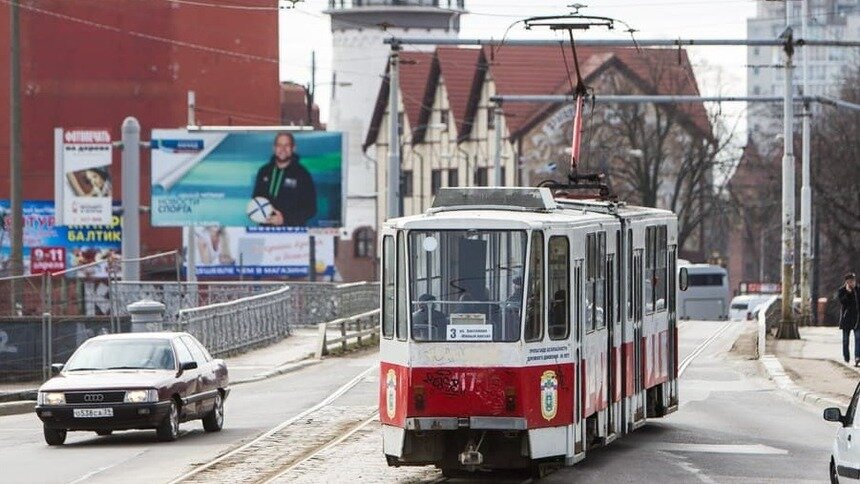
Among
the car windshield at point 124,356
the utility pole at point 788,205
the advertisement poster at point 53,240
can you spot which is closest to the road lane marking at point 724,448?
the car windshield at point 124,356

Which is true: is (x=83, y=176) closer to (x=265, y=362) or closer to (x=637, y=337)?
(x=265, y=362)

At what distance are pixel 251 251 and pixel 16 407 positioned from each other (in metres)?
50.7

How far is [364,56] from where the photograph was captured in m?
110

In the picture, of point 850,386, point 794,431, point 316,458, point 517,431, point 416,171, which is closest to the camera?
point 517,431

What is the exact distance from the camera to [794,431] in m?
→ 26.0

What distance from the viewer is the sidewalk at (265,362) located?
3453cm

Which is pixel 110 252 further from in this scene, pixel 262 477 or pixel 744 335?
pixel 262 477

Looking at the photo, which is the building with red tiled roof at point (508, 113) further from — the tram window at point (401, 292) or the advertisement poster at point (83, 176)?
the tram window at point (401, 292)

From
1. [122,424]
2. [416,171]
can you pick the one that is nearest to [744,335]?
[122,424]

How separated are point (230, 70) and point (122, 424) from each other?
174 ft

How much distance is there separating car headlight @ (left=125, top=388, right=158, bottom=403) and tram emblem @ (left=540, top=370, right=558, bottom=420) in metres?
6.64

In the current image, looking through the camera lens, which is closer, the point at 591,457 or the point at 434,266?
the point at 434,266

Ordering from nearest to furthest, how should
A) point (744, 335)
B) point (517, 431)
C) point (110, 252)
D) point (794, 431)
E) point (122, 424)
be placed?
point (517, 431) < point (122, 424) < point (794, 431) < point (744, 335) < point (110, 252)

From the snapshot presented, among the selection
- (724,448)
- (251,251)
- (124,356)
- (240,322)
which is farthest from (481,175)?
(724,448)
